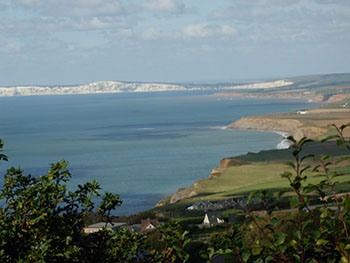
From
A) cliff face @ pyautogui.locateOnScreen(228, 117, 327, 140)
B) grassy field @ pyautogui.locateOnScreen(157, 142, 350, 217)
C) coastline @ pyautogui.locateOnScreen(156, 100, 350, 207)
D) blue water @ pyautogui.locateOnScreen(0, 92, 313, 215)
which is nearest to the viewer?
grassy field @ pyautogui.locateOnScreen(157, 142, 350, 217)

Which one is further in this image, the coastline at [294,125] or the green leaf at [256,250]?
the coastline at [294,125]

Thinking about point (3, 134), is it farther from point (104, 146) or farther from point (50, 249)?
point (50, 249)

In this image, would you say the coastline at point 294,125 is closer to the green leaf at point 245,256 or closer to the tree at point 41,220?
the tree at point 41,220

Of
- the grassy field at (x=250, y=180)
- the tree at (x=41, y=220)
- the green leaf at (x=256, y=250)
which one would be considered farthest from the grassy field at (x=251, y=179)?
the green leaf at (x=256, y=250)

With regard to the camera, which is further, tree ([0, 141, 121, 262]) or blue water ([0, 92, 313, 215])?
blue water ([0, 92, 313, 215])

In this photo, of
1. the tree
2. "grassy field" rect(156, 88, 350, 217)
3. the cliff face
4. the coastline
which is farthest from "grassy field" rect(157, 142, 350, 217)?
the tree

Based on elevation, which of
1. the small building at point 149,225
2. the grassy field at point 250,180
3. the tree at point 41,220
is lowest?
the grassy field at point 250,180

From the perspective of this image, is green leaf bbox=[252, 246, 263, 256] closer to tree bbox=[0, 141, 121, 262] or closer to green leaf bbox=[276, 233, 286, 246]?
green leaf bbox=[276, 233, 286, 246]

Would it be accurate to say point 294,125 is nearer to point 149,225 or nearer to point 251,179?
point 251,179

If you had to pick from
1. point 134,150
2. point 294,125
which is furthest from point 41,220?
point 294,125

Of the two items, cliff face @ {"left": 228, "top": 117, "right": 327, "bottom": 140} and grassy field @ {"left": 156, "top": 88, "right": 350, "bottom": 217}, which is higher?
cliff face @ {"left": 228, "top": 117, "right": 327, "bottom": 140}

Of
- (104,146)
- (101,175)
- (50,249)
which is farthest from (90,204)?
(104,146)
